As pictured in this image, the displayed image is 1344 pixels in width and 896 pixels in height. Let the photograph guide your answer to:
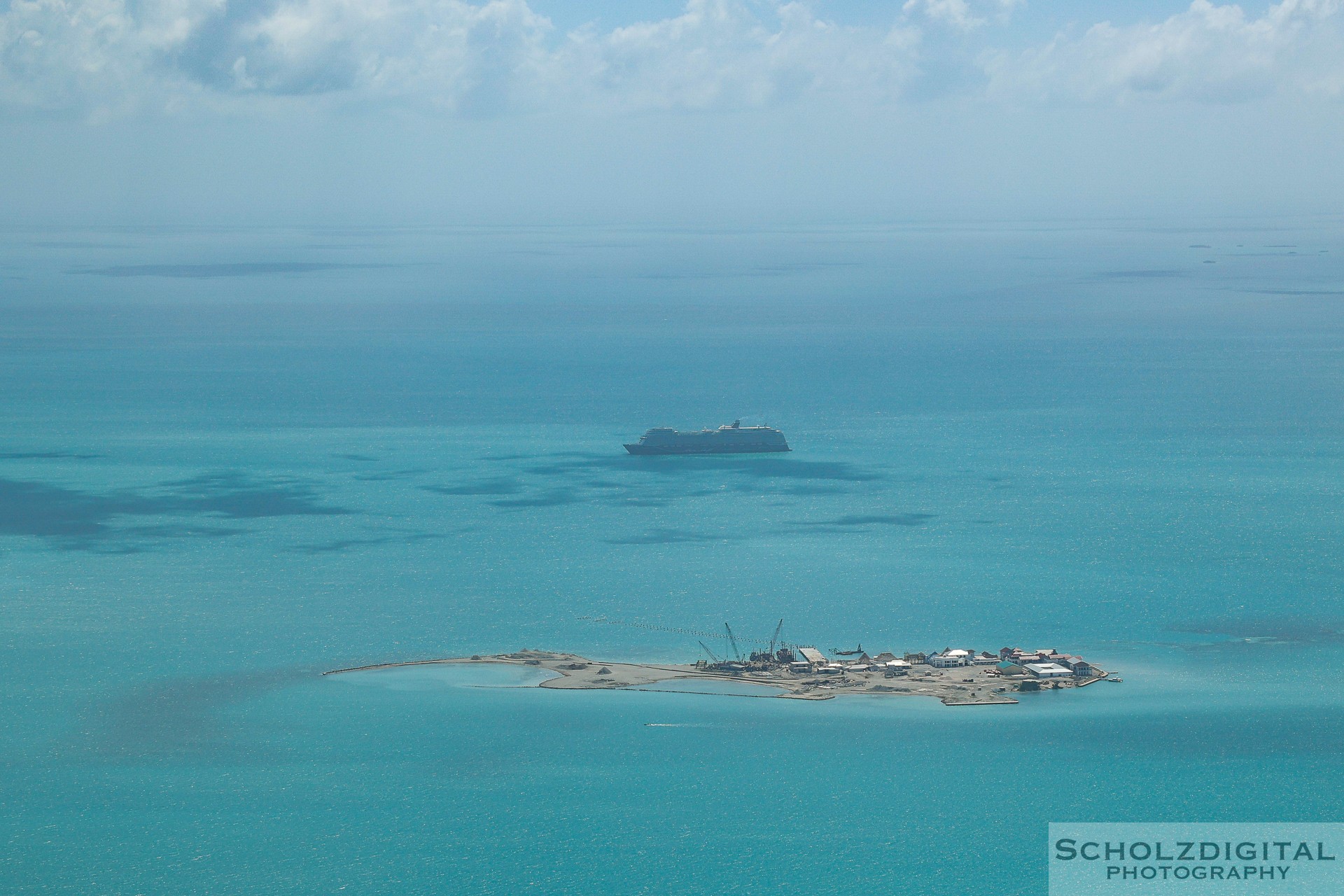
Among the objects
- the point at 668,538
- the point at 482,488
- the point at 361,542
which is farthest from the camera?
the point at 482,488

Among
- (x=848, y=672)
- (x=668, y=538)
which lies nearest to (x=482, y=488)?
(x=668, y=538)

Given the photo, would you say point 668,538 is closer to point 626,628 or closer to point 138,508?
point 626,628

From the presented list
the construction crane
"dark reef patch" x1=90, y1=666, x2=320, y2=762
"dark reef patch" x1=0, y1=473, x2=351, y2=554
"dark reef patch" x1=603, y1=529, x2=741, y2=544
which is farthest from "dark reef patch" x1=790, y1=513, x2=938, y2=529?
"dark reef patch" x1=90, y1=666, x2=320, y2=762

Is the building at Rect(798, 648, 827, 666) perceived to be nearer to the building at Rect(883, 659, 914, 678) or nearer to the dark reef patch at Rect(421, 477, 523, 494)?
the building at Rect(883, 659, 914, 678)

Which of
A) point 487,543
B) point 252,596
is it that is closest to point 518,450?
point 487,543

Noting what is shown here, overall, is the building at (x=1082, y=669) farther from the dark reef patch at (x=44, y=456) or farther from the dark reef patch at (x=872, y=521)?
the dark reef patch at (x=44, y=456)

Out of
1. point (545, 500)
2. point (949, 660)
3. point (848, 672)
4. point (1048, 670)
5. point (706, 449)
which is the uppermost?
point (706, 449)
